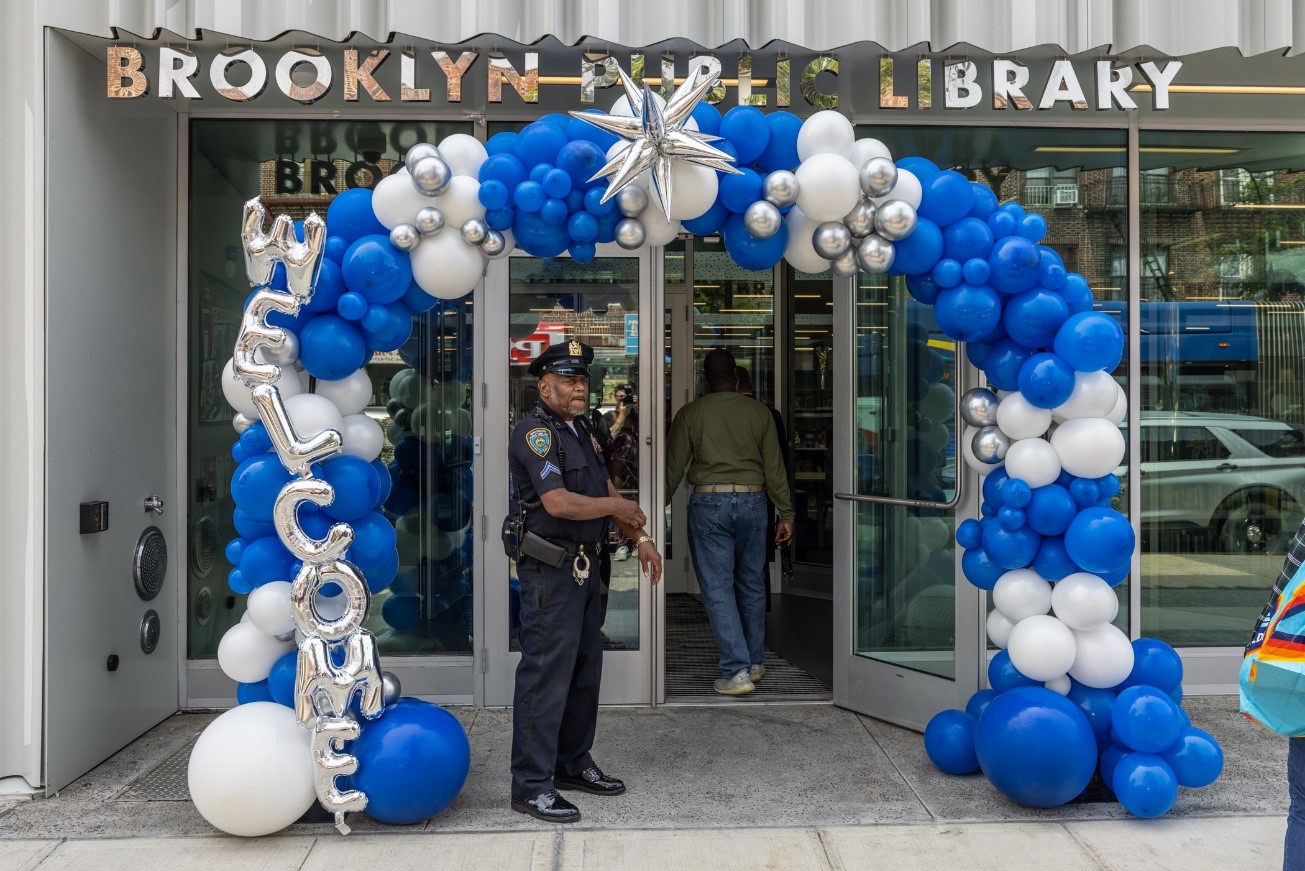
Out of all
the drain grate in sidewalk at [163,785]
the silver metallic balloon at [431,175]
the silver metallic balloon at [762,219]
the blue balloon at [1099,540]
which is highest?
the silver metallic balloon at [431,175]

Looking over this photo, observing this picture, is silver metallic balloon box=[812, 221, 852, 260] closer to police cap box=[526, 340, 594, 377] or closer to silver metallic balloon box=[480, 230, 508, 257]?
police cap box=[526, 340, 594, 377]

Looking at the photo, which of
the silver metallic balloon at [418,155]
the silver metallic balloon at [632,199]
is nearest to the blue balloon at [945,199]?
the silver metallic balloon at [632,199]

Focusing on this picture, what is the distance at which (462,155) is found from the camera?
3.93 metres

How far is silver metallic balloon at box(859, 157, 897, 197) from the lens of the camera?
12.8 ft

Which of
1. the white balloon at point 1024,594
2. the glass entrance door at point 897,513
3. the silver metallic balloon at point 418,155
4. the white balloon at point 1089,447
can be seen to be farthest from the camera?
the glass entrance door at point 897,513

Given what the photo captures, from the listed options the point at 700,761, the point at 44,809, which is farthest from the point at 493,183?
the point at 44,809

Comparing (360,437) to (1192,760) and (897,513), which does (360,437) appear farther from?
(1192,760)

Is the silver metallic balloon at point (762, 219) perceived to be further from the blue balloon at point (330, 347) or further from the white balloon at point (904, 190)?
the blue balloon at point (330, 347)

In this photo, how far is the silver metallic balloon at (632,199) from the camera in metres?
3.84

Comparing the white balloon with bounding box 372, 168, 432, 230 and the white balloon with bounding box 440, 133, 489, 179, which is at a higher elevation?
the white balloon with bounding box 440, 133, 489, 179

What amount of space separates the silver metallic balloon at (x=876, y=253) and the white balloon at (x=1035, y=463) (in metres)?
0.88

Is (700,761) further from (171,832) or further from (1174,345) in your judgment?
(1174,345)

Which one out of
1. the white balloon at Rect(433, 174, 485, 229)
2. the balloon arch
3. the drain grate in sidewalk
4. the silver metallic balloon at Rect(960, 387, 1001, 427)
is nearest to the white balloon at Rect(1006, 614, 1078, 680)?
the balloon arch

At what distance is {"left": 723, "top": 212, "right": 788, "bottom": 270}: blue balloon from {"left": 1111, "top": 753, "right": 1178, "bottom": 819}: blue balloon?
2288 millimetres
